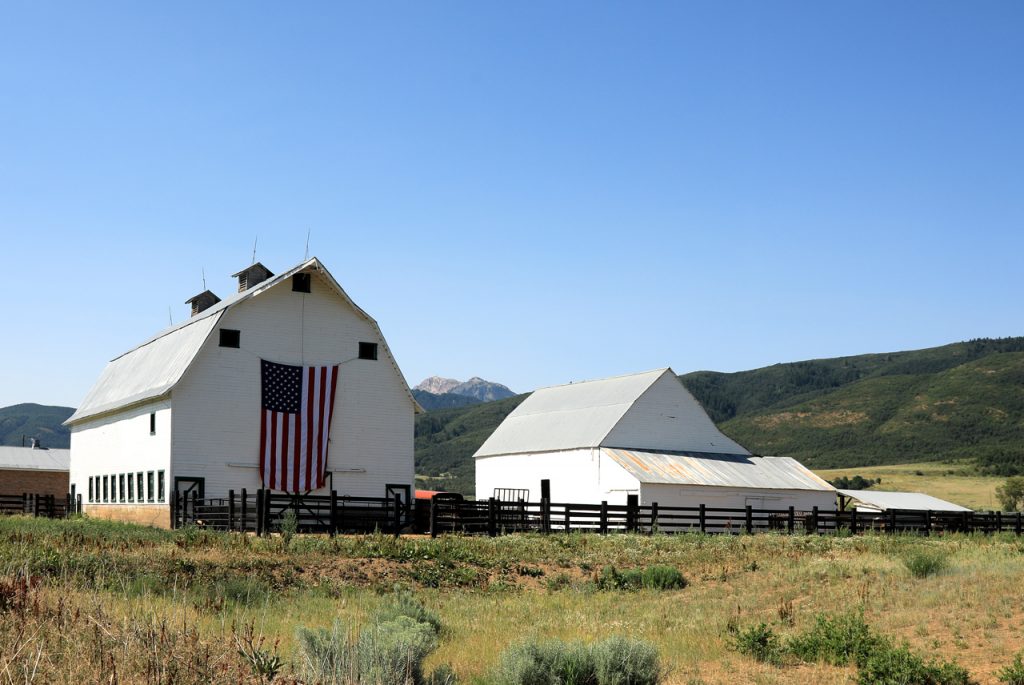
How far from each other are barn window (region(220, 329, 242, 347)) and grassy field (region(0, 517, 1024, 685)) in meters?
9.81

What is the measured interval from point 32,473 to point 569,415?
1487 inches

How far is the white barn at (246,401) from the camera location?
39.7 metres

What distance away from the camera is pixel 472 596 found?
81.9 ft

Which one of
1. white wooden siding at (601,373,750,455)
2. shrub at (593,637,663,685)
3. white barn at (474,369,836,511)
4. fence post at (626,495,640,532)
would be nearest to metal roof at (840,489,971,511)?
white barn at (474,369,836,511)

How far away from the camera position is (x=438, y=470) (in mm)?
180375

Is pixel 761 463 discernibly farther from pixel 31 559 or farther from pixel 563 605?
pixel 31 559

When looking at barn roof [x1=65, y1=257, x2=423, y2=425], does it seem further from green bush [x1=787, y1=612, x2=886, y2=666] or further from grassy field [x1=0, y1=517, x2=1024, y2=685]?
green bush [x1=787, y1=612, x2=886, y2=666]

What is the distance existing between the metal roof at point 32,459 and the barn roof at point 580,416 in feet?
102

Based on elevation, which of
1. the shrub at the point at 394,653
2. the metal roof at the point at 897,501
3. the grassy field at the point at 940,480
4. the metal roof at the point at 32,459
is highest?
the metal roof at the point at 32,459

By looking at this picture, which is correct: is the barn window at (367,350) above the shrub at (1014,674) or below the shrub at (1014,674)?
above

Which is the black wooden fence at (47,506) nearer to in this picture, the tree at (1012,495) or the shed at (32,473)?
the shed at (32,473)

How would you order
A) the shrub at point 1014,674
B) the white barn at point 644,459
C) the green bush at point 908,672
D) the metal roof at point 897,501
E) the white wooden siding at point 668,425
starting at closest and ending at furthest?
1. the shrub at point 1014,674
2. the green bush at point 908,672
3. the white barn at point 644,459
4. the white wooden siding at point 668,425
5. the metal roof at point 897,501

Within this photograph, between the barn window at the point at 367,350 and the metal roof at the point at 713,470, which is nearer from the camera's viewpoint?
the barn window at the point at 367,350

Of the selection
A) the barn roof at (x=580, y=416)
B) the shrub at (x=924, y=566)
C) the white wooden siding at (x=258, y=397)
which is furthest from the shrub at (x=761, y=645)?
the barn roof at (x=580, y=416)
